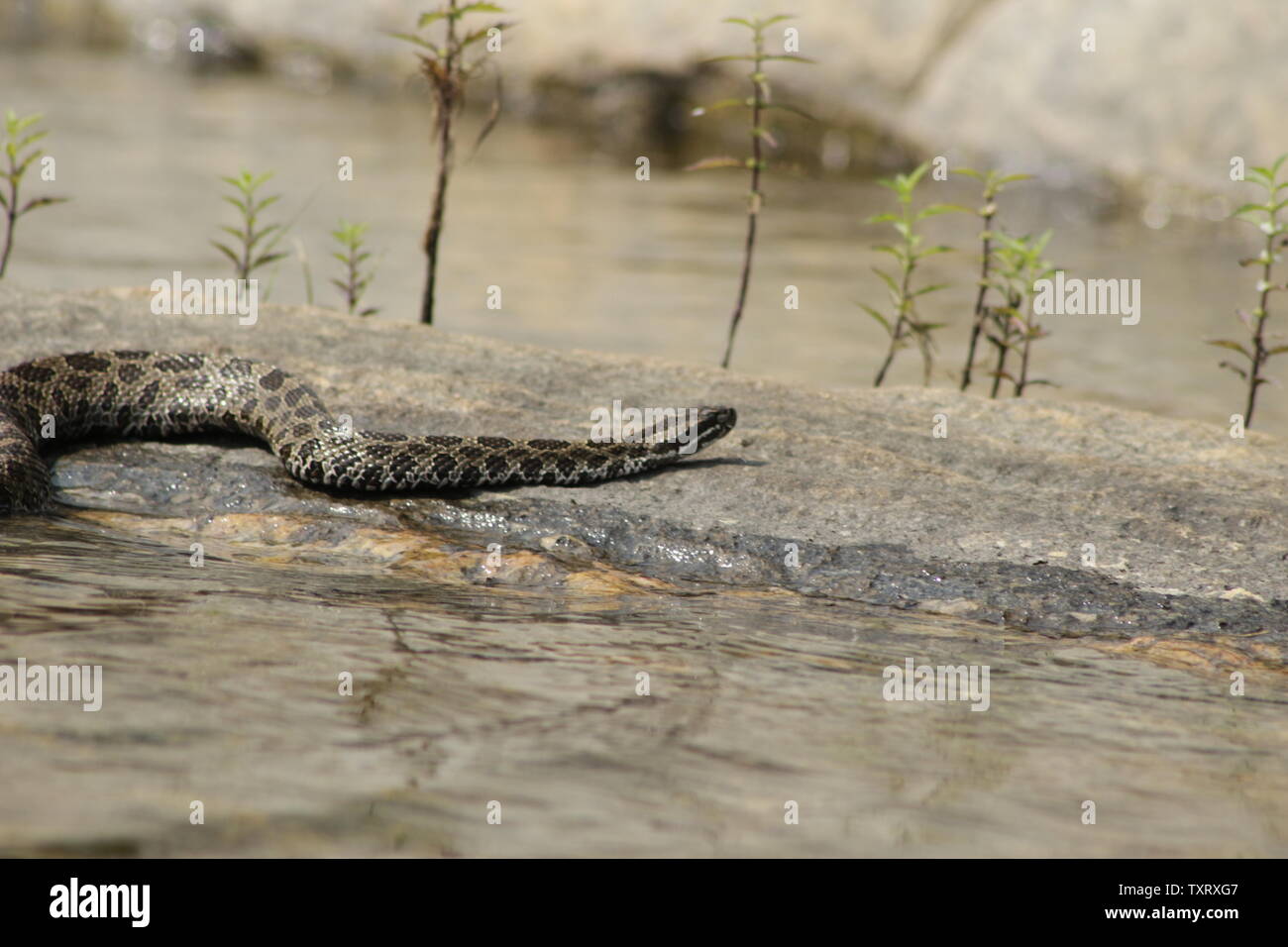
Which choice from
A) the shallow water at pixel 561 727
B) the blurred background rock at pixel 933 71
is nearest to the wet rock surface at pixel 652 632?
the shallow water at pixel 561 727

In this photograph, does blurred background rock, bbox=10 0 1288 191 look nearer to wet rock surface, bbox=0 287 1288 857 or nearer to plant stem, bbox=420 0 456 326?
plant stem, bbox=420 0 456 326

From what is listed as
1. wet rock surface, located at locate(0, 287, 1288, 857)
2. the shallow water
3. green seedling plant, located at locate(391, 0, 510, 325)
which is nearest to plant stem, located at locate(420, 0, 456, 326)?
green seedling plant, located at locate(391, 0, 510, 325)

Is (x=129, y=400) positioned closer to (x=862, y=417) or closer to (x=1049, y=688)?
(x=862, y=417)

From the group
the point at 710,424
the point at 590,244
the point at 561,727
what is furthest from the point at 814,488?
the point at 590,244

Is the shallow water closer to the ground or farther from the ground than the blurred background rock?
closer to the ground

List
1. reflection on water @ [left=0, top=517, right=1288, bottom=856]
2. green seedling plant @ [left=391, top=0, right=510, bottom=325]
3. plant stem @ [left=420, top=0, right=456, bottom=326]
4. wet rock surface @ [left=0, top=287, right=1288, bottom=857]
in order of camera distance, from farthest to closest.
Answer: plant stem @ [left=420, top=0, right=456, bottom=326]
green seedling plant @ [left=391, top=0, right=510, bottom=325]
wet rock surface @ [left=0, top=287, right=1288, bottom=857]
reflection on water @ [left=0, top=517, right=1288, bottom=856]
